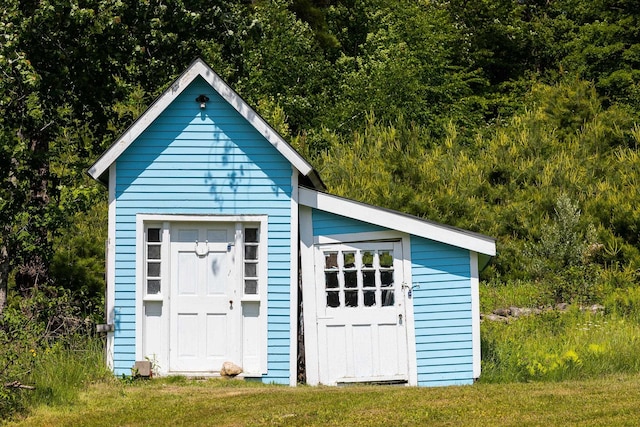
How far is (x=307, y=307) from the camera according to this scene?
13500 mm

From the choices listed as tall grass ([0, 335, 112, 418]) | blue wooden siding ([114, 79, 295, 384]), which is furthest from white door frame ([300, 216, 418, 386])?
tall grass ([0, 335, 112, 418])

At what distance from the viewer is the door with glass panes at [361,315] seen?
43.9 feet

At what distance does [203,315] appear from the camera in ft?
44.1

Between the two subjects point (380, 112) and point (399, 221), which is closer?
point (399, 221)

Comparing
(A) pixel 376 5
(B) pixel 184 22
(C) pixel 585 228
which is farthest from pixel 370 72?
(B) pixel 184 22

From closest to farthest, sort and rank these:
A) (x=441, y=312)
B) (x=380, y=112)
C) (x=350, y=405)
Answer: (x=350, y=405) → (x=441, y=312) → (x=380, y=112)

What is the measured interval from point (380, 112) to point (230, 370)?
60.8ft

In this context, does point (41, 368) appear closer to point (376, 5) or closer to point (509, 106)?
point (509, 106)

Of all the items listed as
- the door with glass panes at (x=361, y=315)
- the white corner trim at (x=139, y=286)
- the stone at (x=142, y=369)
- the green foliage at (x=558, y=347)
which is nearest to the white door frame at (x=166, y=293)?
the white corner trim at (x=139, y=286)

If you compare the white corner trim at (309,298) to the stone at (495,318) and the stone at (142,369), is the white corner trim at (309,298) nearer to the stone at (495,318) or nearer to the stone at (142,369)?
the stone at (142,369)

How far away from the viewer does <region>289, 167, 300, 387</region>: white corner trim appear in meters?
13.3

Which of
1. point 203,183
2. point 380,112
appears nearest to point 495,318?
point 203,183

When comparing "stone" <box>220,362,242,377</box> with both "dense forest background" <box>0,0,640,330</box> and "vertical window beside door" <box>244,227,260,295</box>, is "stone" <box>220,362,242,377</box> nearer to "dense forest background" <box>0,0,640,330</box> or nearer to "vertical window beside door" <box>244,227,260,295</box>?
"vertical window beside door" <box>244,227,260,295</box>

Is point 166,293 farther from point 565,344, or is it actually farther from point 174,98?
point 565,344
